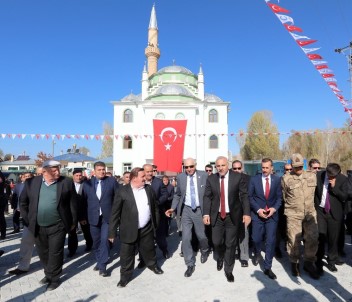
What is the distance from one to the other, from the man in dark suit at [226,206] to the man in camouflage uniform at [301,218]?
76cm

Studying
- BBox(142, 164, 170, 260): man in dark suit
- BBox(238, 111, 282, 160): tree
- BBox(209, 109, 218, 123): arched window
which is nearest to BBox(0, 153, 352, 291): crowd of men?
BBox(142, 164, 170, 260): man in dark suit

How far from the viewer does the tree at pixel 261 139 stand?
4403 centimetres

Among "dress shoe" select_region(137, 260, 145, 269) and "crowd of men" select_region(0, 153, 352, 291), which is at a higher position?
"crowd of men" select_region(0, 153, 352, 291)

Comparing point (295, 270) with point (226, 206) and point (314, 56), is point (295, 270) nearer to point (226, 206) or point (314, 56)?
point (226, 206)

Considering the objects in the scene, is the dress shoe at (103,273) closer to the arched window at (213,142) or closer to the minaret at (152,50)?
the arched window at (213,142)

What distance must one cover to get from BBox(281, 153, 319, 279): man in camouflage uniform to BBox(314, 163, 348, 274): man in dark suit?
31cm

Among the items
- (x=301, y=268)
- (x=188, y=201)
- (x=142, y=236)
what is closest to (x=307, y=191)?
(x=301, y=268)

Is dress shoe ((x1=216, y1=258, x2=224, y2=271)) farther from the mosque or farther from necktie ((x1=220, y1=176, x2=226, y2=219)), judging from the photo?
the mosque

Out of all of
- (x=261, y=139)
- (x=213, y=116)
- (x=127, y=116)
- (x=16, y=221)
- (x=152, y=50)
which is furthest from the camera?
(x=152, y=50)

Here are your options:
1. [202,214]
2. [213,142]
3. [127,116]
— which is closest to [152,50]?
[127,116]

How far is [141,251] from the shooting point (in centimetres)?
473

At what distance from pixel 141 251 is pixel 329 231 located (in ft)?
10.8

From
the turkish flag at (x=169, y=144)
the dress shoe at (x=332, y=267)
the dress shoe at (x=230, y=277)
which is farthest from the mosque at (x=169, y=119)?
the dress shoe at (x=230, y=277)

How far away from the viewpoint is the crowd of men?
4406 millimetres
